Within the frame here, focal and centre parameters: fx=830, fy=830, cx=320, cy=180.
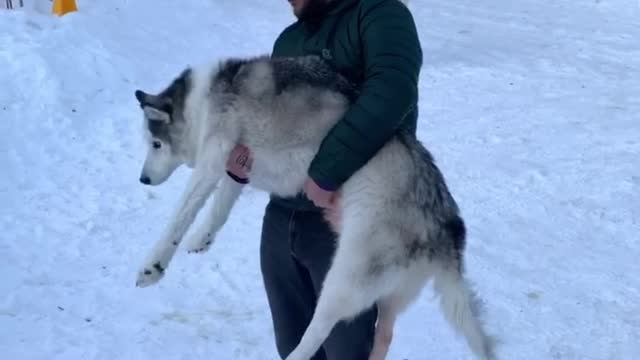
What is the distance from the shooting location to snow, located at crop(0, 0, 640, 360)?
4938mm

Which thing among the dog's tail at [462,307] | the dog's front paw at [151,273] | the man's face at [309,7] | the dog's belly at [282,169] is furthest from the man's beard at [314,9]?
the dog's front paw at [151,273]

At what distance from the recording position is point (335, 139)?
2965mm

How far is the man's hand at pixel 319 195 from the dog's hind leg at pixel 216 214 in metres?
0.49

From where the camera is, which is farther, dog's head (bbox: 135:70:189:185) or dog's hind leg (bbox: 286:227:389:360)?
dog's head (bbox: 135:70:189:185)

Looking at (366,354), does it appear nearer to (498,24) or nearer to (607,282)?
(607,282)

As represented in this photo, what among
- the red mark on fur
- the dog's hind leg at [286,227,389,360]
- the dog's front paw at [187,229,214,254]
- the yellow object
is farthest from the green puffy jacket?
the yellow object

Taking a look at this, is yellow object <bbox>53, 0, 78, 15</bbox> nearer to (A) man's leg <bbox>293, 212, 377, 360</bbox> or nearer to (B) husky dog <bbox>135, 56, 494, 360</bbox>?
(B) husky dog <bbox>135, 56, 494, 360</bbox>

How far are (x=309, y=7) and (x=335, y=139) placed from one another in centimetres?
53

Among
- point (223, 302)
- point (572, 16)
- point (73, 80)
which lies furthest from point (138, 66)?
point (572, 16)

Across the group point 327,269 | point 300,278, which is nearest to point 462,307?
point 327,269

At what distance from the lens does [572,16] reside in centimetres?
1326

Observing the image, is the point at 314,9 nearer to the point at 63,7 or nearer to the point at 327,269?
the point at 327,269

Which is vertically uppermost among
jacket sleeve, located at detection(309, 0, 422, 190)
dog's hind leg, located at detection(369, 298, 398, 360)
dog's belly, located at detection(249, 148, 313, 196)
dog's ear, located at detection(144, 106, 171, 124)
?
jacket sleeve, located at detection(309, 0, 422, 190)

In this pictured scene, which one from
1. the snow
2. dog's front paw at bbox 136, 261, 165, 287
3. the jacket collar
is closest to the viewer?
the jacket collar
